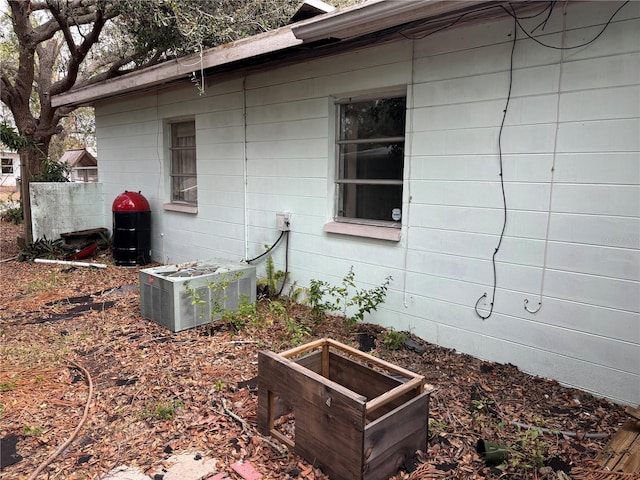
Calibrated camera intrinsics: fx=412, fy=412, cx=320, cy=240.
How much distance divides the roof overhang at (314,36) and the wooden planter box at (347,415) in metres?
2.54

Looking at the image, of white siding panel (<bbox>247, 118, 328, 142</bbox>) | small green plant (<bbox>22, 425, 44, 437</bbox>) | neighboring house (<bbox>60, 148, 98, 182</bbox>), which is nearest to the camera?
small green plant (<bbox>22, 425, 44, 437</bbox>)

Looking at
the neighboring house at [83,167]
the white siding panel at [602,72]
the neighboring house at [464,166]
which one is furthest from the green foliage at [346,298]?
the neighboring house at [83,167]

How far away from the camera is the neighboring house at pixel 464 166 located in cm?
292

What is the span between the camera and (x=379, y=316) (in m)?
4.31

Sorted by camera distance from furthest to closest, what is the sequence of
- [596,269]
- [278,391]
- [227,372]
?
[227,372] < [596,269] < [278,391]

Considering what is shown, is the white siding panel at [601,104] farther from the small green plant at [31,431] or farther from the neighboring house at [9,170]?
the neighboring house at [9,170]

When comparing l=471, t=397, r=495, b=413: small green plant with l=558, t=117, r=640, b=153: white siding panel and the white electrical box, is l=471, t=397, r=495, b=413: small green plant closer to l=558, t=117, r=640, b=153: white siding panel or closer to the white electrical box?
l=558, t=117, r=640, b=153: white siding panel

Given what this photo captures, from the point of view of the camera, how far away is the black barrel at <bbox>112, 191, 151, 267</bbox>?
22.1ft

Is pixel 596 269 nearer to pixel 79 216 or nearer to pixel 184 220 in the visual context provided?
pixel 184 220

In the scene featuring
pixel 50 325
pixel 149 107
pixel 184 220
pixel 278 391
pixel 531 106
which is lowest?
pixel 50 325

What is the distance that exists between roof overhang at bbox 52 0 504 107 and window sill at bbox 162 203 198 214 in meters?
Answer: 1.88

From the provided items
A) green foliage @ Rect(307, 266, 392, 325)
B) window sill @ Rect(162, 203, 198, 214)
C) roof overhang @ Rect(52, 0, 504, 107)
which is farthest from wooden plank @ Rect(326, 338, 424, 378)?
window sill @ Rect(162, 203, 198, 214)

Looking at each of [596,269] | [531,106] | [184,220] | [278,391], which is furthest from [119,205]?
[596,269]

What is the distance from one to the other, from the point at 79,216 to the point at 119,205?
194 cm
